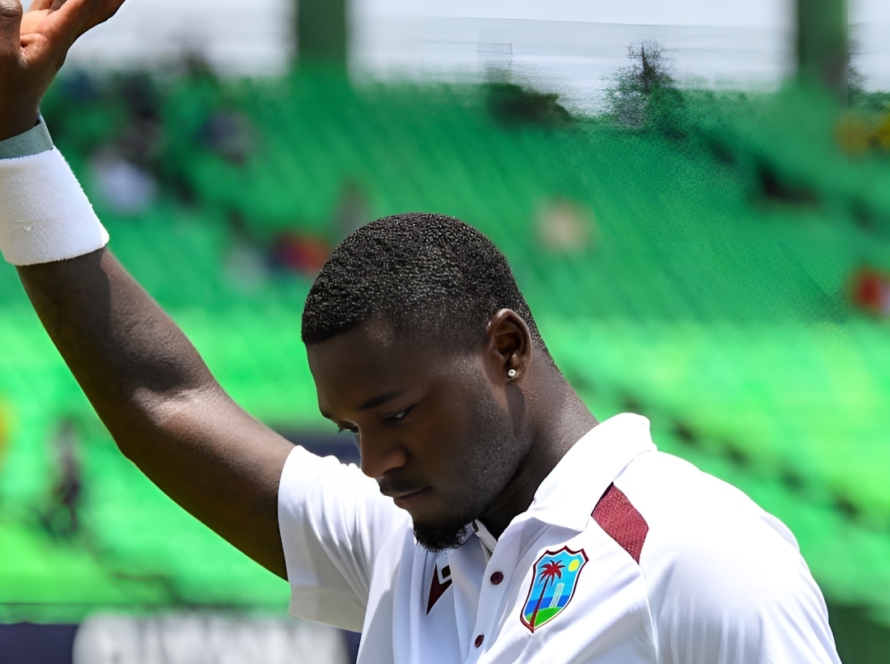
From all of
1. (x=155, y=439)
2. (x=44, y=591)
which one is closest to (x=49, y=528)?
(x=44, y=591)

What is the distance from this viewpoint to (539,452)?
1.61m

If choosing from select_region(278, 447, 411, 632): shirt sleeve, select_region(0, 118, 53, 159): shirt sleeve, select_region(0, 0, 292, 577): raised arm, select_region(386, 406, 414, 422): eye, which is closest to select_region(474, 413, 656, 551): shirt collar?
select_region(386, 406, 414, 422): eye

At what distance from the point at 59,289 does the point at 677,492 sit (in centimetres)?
121

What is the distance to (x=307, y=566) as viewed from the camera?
1902mm

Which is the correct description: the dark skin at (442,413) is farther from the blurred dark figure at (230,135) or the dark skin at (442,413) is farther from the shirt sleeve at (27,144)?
the blurred dark figure at (230,135)

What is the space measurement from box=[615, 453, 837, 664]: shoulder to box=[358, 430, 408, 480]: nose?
0.41 metres

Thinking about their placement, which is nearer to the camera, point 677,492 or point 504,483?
point 677,492

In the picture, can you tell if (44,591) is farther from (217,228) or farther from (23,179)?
(23,179)

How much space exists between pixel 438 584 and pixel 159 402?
26.6 inches

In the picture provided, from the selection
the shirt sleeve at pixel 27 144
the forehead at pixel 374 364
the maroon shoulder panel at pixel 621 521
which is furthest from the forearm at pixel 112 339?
the maroon shoulder panel at pixel 621 521

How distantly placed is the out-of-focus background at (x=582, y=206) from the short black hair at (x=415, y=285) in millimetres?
1787

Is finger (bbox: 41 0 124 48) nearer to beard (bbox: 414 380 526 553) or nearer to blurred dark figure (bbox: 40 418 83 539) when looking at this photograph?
beard (bbox: 414 380 526 553)

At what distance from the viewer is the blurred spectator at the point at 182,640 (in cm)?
330

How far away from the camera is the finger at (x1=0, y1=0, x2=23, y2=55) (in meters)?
1.58
